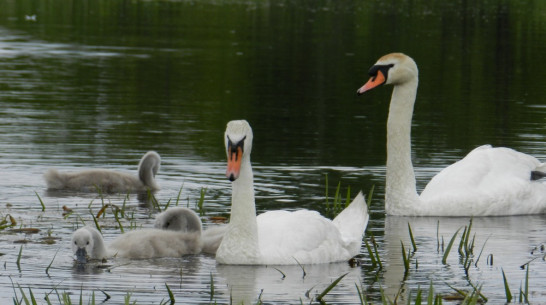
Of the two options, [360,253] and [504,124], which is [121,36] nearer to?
[504,124]

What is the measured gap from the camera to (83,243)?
9.12 metres

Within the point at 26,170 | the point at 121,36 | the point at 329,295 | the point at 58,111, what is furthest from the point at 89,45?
the point at 329,295

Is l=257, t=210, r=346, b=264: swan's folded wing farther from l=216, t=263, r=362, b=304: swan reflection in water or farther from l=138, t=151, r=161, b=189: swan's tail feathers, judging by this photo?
l=138, t=151, r=161, b=189: swan's tail feathers

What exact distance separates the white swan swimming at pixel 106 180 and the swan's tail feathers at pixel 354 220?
360 cm

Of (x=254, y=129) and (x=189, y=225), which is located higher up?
(x=189, y=225)

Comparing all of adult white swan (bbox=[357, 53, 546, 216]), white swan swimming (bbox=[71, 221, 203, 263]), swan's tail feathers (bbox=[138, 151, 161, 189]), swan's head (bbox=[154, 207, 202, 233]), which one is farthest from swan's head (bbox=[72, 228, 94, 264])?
swan's tail feathers (bbox=[138, 151, 161, 189])

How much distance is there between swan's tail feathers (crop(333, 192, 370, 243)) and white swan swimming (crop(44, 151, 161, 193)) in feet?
11.8

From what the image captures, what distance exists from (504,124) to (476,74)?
1204 centimetres

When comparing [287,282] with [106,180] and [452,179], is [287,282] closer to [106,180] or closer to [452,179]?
[452,179]

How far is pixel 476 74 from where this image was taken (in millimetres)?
32344

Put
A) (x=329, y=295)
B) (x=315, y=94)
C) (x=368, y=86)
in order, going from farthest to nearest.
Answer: (x=315, y=94) < (x=368, y=86) < (x=329, y=295)

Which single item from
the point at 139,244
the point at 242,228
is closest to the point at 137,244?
the point at 139,244

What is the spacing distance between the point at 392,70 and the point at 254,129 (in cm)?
722

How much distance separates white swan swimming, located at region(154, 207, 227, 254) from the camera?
9.92 metres
